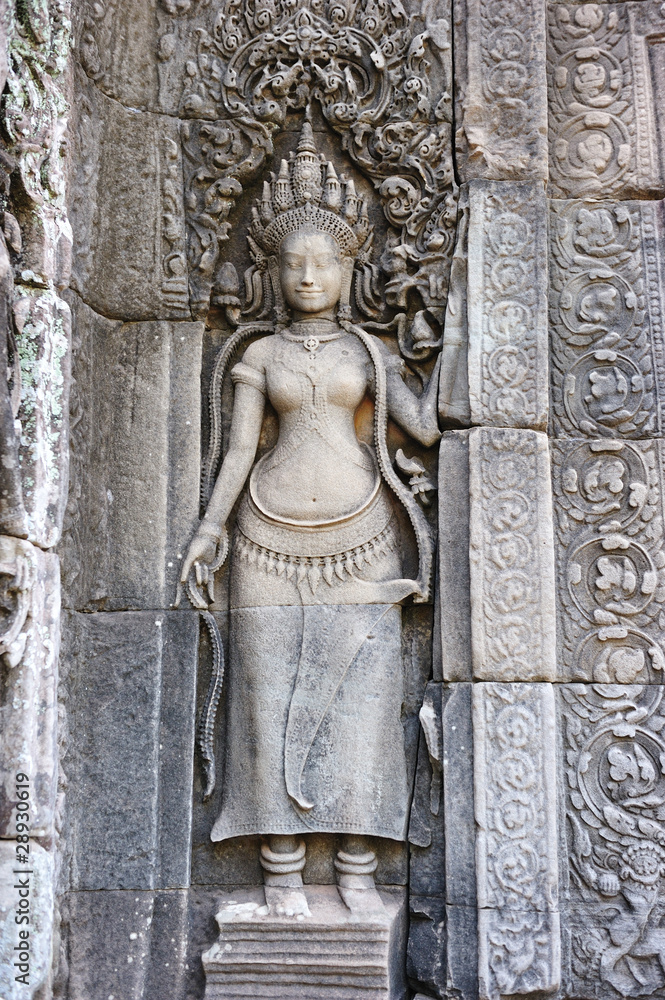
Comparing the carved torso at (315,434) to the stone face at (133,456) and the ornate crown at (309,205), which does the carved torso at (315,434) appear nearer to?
the stone face at (133,456)

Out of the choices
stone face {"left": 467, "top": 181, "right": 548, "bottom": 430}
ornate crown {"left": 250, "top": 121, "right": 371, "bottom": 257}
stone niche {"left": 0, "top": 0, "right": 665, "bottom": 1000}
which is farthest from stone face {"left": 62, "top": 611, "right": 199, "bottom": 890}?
ornate crown {"left": 250, "top": 121, "right": 371, "bottom": 257}

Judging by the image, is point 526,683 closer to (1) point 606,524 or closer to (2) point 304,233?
(1) point 606,524

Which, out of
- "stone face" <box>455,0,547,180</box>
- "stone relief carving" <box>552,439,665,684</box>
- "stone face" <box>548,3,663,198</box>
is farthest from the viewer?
"stone face" <box>548,3,663,198</box>

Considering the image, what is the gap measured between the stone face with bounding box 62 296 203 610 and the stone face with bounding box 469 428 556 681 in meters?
1.36

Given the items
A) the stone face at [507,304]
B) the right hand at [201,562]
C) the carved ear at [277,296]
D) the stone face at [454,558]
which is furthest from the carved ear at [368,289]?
the right hand at [201,562]

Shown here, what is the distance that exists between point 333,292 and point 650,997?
11.4ft

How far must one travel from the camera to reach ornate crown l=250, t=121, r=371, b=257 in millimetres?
4895

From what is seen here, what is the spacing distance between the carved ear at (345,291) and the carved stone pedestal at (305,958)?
2.76 meters

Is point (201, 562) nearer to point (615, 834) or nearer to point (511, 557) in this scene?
point (511, 557)

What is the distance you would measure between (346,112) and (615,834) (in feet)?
11.9

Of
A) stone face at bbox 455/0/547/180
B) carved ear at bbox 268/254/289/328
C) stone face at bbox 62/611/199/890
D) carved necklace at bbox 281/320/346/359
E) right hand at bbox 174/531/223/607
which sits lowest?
stone face at bbox 62/611/199/890

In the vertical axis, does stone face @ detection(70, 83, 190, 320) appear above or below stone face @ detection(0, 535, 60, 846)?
above

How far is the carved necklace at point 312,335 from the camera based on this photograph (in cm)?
486

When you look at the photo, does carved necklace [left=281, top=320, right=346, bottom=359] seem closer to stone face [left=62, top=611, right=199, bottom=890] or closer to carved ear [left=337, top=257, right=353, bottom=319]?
carved ear [left=337, top=257, right=353, bottom=319]
